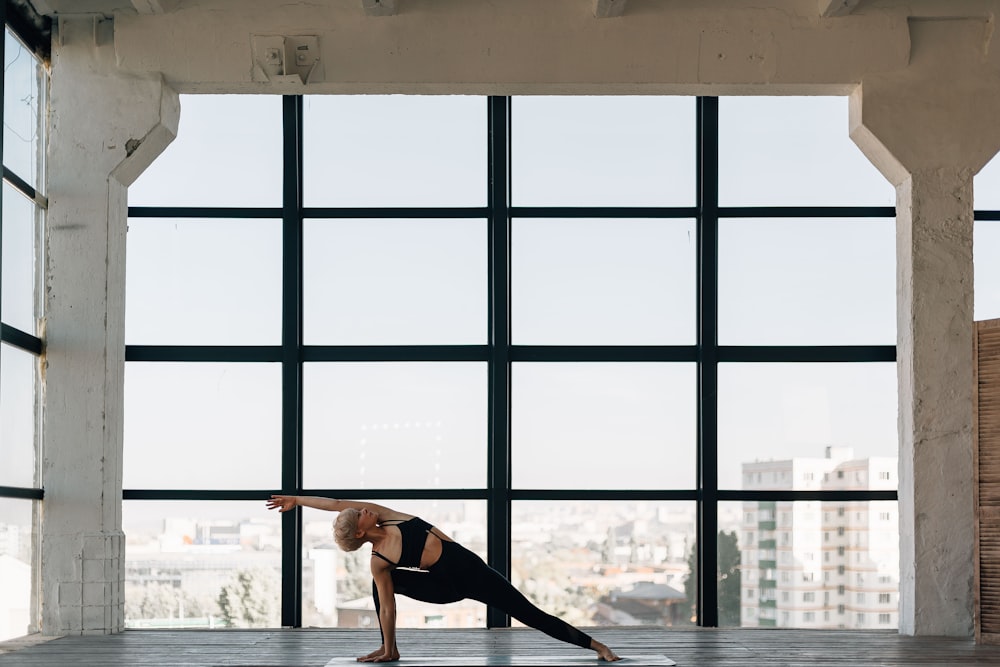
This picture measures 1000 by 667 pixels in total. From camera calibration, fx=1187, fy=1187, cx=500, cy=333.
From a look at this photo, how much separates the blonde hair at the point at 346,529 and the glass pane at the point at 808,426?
3.30 meters

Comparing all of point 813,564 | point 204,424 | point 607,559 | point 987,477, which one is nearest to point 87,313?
point 204,424

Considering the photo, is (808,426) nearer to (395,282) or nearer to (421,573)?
(395,282)

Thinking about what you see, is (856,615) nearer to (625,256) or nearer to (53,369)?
(625,256)

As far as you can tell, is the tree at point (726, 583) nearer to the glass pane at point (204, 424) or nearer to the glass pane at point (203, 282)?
the glass pane at point (204, 424)

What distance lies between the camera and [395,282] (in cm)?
842

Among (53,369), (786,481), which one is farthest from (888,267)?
(53,369)

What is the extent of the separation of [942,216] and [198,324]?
16.7 feet

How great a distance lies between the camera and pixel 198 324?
834cm

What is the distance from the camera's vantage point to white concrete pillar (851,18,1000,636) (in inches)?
297

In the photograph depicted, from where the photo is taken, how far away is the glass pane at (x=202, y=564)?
8.16m

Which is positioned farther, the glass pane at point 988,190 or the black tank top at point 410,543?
the glass pane at point 988,190

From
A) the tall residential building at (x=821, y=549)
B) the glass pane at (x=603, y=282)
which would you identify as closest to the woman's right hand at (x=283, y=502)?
the glass pane at (x=603, y=282)

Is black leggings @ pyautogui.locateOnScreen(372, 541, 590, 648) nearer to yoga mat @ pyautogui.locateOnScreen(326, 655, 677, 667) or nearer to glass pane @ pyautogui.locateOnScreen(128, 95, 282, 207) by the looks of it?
yoga mat @ pyautogui.locateOnScreen(326, 655, 677, 667)

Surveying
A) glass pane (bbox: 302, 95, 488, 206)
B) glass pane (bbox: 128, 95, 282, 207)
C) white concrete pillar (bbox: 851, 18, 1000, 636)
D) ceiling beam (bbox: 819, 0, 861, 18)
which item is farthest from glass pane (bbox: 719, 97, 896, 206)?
glass pane (bbox: 128, 95, 282, 207)
